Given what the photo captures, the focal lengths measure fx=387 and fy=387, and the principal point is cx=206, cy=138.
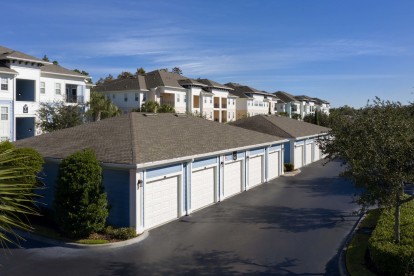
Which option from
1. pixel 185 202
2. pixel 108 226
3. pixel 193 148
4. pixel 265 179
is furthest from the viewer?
pixel 265 179

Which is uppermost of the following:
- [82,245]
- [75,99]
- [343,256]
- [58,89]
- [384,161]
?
[58,89]

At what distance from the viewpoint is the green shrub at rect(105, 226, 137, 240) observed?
1488cm

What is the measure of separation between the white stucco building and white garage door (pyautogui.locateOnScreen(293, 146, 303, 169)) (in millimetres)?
23283

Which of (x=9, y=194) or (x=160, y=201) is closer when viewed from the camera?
(x=9, y=194)

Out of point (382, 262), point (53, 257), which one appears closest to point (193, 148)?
point (53, 257)

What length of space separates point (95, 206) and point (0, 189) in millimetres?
9396

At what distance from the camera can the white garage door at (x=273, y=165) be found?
2983 cm

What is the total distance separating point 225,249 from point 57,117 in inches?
1043

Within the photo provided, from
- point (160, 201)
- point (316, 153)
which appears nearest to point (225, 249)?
point (160, 201)

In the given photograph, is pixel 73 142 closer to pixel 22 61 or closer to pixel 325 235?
pixel 325 235

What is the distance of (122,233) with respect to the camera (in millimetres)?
14945

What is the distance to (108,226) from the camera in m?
15.7

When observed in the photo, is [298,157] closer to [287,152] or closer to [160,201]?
[287,152]

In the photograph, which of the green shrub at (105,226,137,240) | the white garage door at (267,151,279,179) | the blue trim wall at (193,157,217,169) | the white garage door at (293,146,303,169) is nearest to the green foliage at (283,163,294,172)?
the white garage door at (293,146,303,169)
